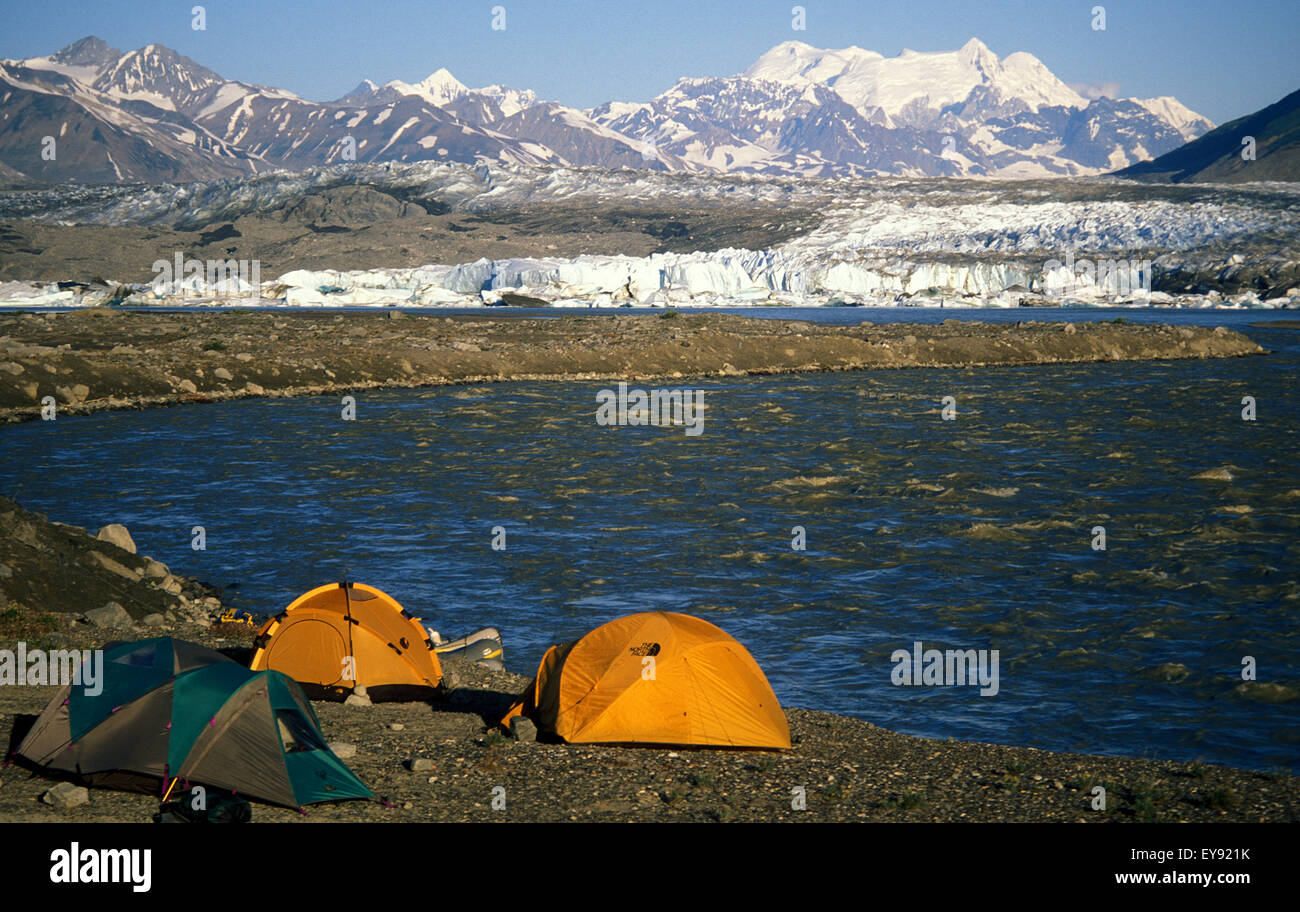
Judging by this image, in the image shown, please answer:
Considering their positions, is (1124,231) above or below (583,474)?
above

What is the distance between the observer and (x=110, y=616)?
51.3 feet

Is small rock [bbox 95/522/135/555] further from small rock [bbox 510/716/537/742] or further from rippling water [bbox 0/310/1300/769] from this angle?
small rock [bbox 510/716/537/742]

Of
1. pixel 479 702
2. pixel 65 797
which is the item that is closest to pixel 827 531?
pixel 479 702

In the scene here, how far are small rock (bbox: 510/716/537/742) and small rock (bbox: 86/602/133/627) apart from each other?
6513mm

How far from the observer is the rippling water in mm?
15562

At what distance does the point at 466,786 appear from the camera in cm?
1074

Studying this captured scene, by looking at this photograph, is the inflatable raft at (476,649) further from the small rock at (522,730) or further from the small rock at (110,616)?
the small rock at (110,616)

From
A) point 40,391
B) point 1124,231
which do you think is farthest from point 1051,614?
point 1124,231

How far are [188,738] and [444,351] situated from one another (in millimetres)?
52508

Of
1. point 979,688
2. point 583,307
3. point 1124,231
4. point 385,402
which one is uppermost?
point 1124,231

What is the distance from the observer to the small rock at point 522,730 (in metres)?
12.2

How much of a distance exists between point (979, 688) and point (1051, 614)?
379 centimetres

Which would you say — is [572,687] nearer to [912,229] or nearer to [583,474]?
[583,474]

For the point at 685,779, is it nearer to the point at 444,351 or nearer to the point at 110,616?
the point at 110,616
